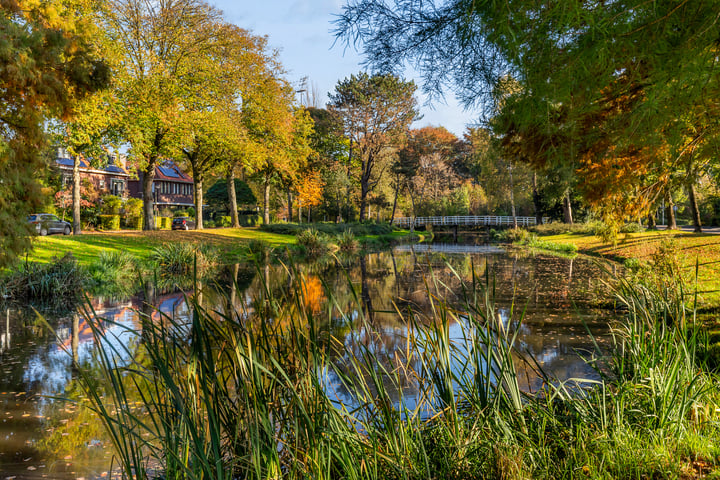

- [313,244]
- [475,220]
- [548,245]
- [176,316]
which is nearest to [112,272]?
[313,244]

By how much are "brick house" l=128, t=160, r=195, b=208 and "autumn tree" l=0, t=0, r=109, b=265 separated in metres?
42.2

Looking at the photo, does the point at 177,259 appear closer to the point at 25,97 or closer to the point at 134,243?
the point at 134,243

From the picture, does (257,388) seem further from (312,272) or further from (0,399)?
(312,272)

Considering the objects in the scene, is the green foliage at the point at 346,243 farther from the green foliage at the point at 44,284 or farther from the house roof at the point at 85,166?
the house roof at the point at 85,166

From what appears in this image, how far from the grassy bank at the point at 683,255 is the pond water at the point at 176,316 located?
1282 millimetres

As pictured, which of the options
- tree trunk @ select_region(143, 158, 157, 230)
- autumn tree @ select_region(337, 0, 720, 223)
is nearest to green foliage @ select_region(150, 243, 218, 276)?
tree trunk @ select_region(143, 158, 157, 230)

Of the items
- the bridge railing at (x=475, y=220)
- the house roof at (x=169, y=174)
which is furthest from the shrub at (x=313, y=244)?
the house roof at (x=169, y=174)

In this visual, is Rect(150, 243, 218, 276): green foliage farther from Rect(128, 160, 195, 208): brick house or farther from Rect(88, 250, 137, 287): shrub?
Rect(128, 160, 195, 208): brick house

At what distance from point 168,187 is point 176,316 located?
5246 centimetres

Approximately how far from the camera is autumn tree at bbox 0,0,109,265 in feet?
20.9

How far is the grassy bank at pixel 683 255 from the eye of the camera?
749 centimetres

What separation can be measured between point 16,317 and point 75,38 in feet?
18.0

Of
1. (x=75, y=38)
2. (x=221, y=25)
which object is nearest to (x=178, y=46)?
(x=221, y=25)

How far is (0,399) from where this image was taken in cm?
480
